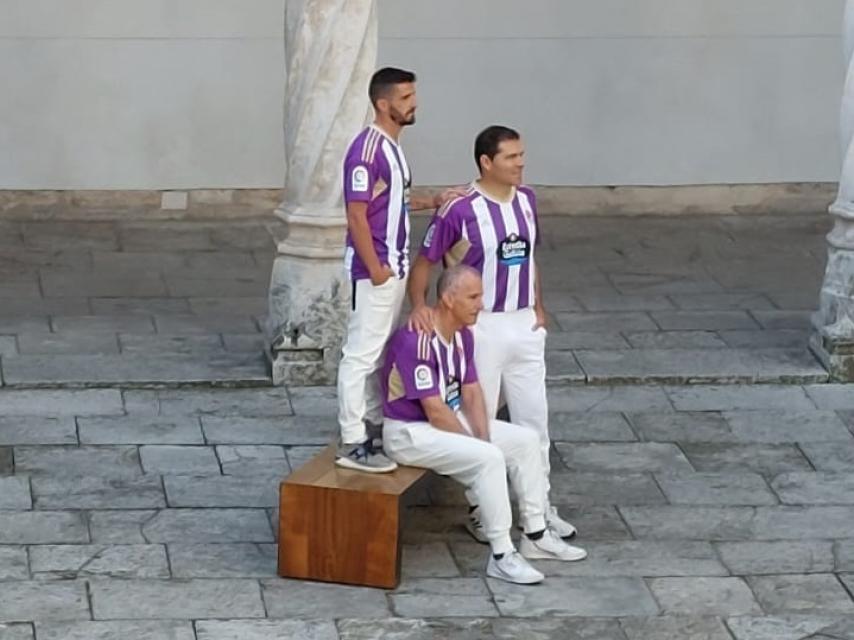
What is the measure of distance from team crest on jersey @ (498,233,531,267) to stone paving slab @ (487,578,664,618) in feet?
4.33

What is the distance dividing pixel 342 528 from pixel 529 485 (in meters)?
0.82

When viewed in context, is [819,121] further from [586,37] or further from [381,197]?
[381,197]

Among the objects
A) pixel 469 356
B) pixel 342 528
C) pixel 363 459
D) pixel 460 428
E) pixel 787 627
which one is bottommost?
pixel 787 627

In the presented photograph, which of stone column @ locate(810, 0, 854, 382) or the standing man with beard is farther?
stone column @ locate(810, 0, 854, 382)

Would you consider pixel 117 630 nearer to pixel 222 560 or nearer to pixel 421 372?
pixel 222 560

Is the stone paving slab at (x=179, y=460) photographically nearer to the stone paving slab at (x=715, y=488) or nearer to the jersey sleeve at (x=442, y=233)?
the jersey sleeve at (x=442, y=233)

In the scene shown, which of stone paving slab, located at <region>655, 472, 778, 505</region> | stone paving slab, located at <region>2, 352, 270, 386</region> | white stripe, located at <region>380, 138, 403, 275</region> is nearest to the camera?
white stripe, located at <region>380, 138, 403, 275</region>

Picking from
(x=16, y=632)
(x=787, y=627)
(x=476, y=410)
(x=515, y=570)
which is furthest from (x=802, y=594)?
(x=16, y=632)

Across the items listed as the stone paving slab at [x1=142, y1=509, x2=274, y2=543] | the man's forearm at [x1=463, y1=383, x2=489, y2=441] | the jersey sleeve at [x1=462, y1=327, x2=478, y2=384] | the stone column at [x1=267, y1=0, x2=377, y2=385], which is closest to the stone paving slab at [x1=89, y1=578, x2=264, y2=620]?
the stone paving slab at [x1=142, y1=509, x2=274, y2=543]

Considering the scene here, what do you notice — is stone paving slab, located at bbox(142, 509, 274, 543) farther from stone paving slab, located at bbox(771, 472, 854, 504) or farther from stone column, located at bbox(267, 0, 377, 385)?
stone paving slab, located at bbox(771, 472, 854, 504)

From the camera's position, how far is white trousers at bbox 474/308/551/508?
8.52 meters

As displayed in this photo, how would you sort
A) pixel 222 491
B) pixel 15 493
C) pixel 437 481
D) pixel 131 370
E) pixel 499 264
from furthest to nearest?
pixel 131 370, pixel 437 481, pixel 222 491, pixel 15 493, pixel 499 264

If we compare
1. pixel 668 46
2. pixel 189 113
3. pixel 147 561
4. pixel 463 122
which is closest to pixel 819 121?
pixel 668 46

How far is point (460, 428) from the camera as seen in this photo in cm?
815
